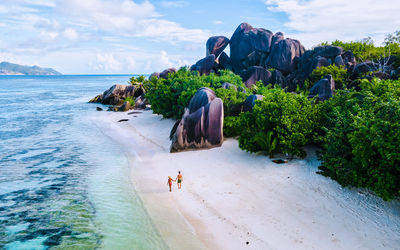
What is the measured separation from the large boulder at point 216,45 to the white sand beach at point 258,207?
45.0 meters

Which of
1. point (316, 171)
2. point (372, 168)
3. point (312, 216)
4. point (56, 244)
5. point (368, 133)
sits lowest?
point (56, 244)

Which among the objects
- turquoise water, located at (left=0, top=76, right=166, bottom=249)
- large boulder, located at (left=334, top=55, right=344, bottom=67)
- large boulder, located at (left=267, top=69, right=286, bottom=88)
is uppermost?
large boulder, located at (left=334, top=55, right=344, bottom=67)

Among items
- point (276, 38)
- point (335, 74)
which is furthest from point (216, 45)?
point (335, 74)

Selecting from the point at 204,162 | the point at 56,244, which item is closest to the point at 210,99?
the point at 204,162

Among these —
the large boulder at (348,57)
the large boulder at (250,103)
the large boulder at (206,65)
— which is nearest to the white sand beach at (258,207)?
the large boulder at (250,103)

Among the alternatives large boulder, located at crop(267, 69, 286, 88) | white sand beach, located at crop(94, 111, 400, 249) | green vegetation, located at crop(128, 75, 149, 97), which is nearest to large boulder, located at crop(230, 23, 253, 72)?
large boulder, located at crop(267, 69, 286, 88)

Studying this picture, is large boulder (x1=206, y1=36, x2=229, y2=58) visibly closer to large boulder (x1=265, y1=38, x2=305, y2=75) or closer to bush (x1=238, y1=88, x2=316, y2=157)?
large boulder (x1=265, y1=38, x2=305, y2=75)

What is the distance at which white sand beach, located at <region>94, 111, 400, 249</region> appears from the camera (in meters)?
10.1

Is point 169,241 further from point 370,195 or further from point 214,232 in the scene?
point 370,195

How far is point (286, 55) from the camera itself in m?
46.9

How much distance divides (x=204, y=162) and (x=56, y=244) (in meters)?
9.70

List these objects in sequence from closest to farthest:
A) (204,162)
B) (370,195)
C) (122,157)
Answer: (370,195) → (204,162) → (122,157)

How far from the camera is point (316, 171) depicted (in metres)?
14.7

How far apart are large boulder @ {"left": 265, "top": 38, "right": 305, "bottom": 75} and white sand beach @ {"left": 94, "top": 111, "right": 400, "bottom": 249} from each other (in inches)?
1306
